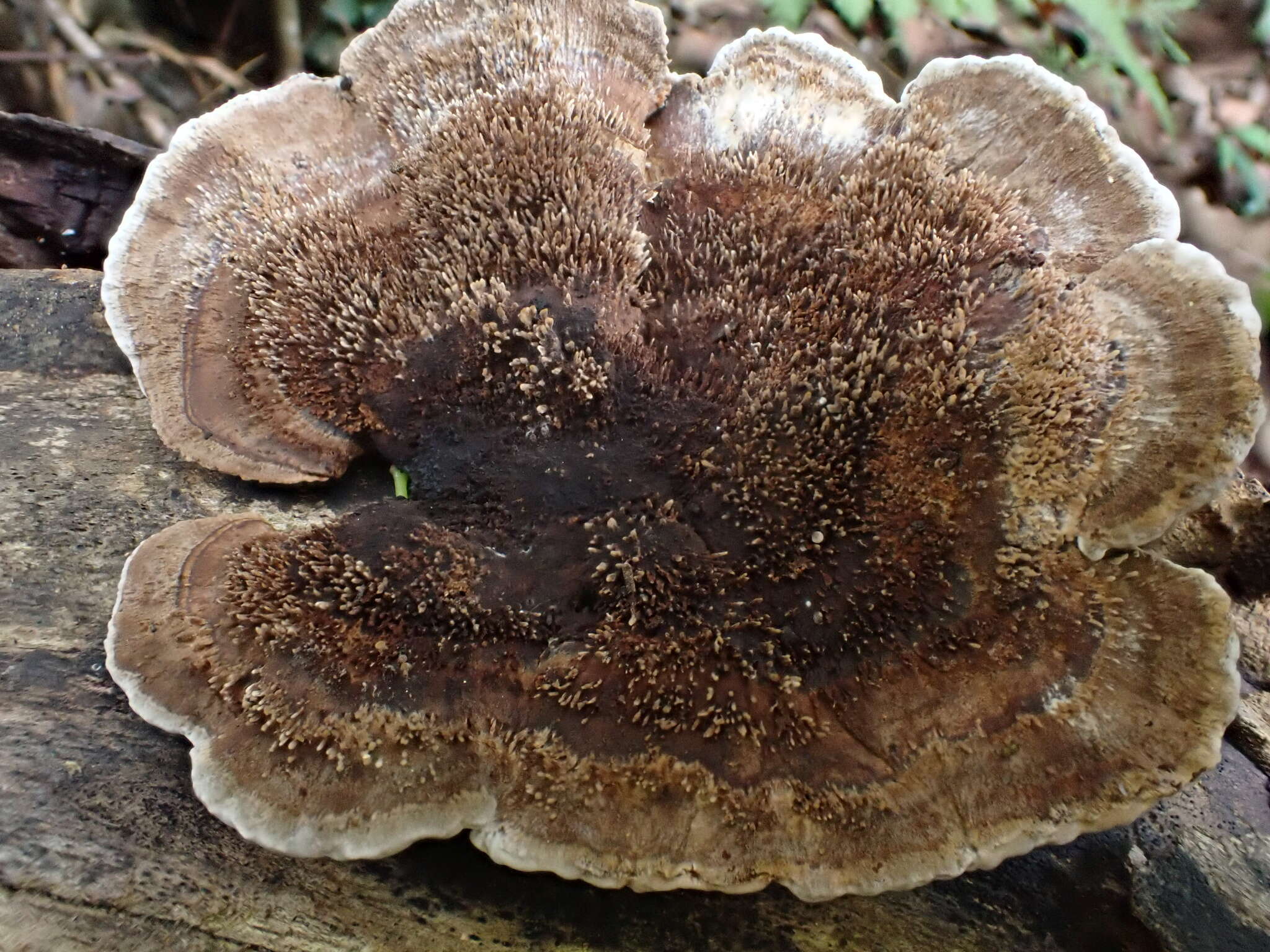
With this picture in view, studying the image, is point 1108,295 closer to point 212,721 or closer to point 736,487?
point 736,487

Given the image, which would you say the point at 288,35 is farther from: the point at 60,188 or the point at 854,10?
the point at 854,10

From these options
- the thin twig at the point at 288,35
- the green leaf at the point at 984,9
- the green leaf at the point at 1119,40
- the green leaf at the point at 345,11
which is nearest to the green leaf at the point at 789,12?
the green leaf at the point at 984,9

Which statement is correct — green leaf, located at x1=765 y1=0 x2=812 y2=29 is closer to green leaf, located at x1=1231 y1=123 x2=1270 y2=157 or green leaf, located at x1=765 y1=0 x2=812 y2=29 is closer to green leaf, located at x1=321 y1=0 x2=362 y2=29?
green leaf, located at x1=321 y1=0 x2=362 y2=29

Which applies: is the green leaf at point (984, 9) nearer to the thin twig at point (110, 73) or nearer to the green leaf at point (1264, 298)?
the green leaf at point (1264, 298)

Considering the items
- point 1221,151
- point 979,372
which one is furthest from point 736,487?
point 1221,151

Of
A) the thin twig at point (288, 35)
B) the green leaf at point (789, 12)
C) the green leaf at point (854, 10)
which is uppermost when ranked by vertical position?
the green leaf at point (854, 10)

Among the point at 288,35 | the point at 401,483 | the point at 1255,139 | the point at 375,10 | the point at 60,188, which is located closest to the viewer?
the point at 401,483

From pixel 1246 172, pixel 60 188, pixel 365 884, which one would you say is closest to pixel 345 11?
pixel 60 188

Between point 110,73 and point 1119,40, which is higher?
point 1119,40
